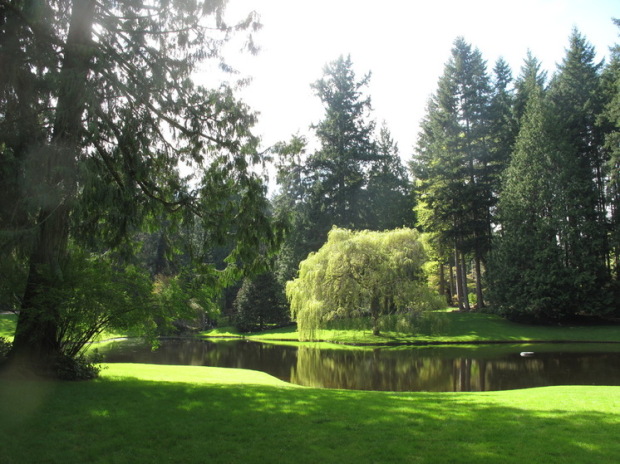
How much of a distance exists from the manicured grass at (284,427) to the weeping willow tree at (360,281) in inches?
680

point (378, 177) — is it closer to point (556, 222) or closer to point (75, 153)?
point (556, 222)

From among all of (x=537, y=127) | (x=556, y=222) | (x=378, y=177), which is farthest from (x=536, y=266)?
(x=378, y=177)

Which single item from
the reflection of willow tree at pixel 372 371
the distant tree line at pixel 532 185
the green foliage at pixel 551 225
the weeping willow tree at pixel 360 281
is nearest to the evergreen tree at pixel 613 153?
the distant tree line at pixel 532 185

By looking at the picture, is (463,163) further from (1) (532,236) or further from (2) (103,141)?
(2) (103,141)

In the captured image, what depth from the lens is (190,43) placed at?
32.1 ft

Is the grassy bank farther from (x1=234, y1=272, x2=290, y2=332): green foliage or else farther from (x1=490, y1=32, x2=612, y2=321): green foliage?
(x1=234, y1=272, x2=290, y2=332): green foliage

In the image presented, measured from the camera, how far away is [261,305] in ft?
129

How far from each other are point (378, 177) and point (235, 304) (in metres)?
18.6

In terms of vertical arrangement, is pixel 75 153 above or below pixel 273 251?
above

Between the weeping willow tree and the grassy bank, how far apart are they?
160 centimetres

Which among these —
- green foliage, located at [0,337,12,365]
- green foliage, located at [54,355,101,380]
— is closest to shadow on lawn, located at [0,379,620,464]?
green foliage, located at [54,355,101,380]

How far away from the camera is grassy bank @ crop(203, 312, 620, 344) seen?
2600cm

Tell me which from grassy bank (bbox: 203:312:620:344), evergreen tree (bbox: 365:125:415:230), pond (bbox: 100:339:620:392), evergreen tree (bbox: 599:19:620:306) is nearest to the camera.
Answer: pond (bbox: 100:339:620:392)

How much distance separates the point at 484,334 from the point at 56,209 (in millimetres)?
25679
